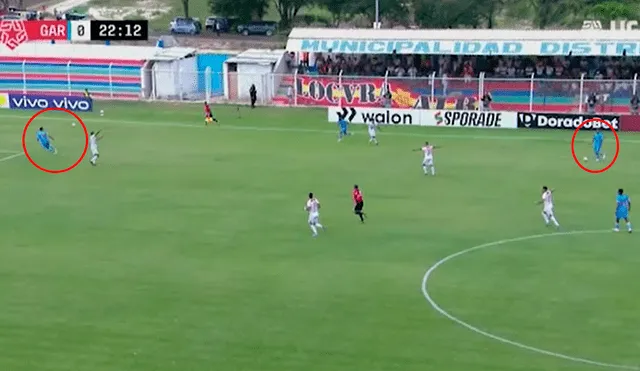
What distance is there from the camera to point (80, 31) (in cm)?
7844

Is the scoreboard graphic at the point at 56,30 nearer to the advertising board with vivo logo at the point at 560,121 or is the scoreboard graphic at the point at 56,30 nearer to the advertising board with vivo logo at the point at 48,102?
the advertising board with vivo logo at the point at 48,102

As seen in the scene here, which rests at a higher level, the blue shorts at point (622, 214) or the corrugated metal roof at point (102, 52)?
the corrugated metal roof at point (102, 52)

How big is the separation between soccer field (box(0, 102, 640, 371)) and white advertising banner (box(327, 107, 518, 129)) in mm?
5963

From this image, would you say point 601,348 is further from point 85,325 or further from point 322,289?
point 85,325

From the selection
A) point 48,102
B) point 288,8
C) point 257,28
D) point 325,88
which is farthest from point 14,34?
point 288,8

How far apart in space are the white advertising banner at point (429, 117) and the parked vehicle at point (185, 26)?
37863 millimetres

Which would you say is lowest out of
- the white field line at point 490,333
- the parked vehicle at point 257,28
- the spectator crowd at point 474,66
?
the white field line at point 490,333

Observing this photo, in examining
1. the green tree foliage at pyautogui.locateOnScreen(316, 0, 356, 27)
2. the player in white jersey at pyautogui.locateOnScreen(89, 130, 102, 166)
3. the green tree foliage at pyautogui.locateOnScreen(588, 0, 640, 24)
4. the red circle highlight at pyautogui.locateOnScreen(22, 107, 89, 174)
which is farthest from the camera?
the green tree foliage at pyautogui.locateOnScreen(316, 0, 356, 27)

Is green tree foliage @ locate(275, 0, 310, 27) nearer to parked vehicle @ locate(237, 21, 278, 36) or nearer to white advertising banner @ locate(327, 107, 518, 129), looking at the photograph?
parked vehicle @ locate(237, 21, 278, 36)

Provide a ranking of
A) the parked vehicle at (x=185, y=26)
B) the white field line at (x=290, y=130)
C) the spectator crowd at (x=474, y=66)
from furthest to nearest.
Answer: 1. the parked vehicle at (x=185, y=26)
2. the spectator crowd at (x=474, y=66)
3. the white field line at (x=290, y=130)

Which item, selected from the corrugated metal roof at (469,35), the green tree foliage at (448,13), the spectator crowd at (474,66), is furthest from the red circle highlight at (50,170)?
the green tree foliage at (448,13)

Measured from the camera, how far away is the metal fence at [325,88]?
2324 inches

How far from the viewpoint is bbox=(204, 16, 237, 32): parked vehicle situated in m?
94.4

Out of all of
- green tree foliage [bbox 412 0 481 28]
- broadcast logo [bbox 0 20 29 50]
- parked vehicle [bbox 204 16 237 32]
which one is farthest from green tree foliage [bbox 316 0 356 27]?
broadcast logo [bbox 0 20 29 50]
